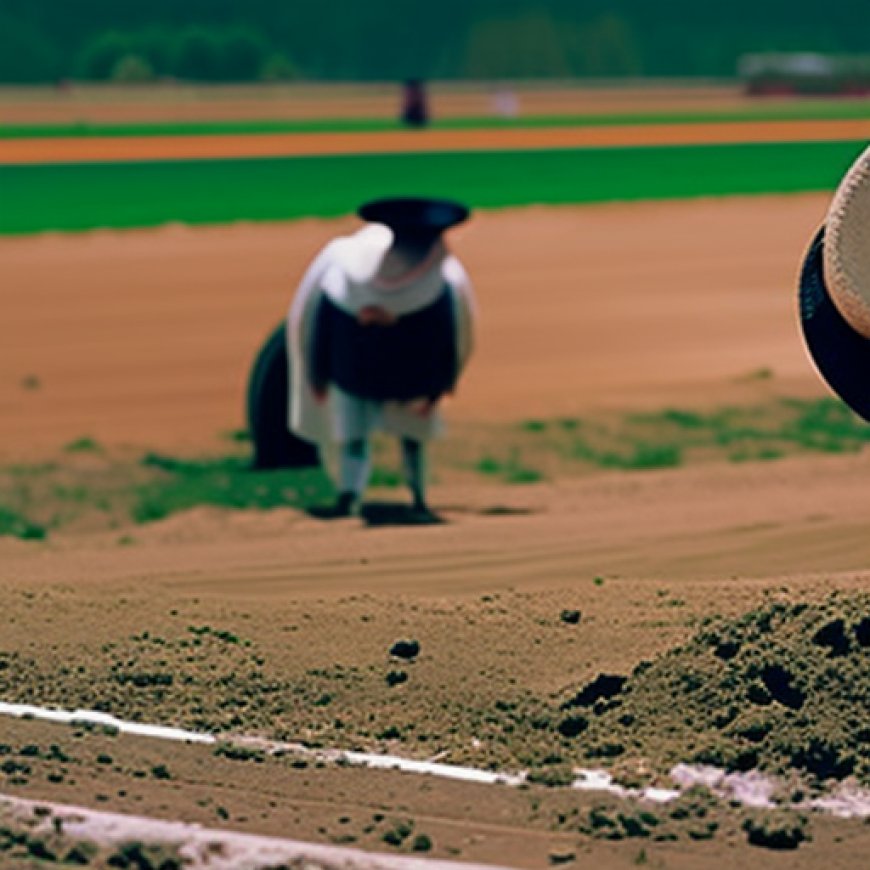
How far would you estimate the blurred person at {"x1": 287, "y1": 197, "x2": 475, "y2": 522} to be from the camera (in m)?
13.4

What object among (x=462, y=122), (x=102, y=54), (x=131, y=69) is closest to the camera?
Answer: (x=102, y=54)

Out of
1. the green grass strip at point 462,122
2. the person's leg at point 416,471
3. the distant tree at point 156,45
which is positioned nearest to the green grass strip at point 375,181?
the green grass strip at point 462,122

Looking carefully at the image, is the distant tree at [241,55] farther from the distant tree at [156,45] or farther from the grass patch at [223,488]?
the grass patch at [223,488]

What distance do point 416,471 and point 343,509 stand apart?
1.66 feet

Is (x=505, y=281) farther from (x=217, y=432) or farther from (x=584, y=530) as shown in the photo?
(x=584, y=530)

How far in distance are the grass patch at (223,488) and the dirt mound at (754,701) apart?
650 cm

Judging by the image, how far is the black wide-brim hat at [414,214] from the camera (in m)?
13.5

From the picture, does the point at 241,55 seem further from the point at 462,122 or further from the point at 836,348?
the point at 836,348

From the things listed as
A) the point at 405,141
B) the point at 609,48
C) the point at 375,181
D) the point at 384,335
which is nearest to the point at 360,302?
the point at 384,335

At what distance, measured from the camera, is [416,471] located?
14344 mm

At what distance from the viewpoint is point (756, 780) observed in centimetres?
764

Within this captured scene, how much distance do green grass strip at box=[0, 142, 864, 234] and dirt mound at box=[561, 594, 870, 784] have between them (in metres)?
24.6

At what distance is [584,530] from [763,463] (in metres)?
3.62

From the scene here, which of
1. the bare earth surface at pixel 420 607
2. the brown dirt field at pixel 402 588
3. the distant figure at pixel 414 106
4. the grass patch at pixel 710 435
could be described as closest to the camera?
the bare earth surface at pixel 420 607
